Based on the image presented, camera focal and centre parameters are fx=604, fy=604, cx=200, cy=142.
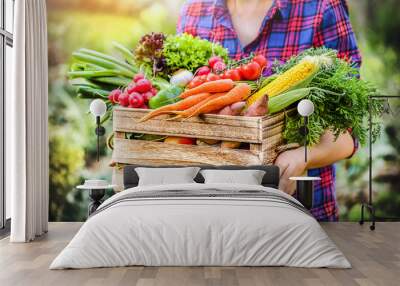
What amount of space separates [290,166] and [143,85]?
2018 millimetres

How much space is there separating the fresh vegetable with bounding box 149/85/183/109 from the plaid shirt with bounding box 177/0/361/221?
0.82 metres

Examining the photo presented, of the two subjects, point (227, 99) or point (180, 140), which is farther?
point (180, 140)

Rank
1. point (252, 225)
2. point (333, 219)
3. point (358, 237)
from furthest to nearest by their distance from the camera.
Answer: point (333, 219) → point (358, 237) → point (252, 225)

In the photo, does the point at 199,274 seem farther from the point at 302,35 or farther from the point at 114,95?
the point at 302,35

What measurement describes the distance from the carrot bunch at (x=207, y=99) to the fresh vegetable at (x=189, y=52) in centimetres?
36

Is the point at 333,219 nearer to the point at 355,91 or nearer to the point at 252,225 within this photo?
the point at 355,91

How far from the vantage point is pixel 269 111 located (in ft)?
23.2

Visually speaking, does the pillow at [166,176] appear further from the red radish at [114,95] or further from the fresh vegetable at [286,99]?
the fresh vegetable at [286,99]

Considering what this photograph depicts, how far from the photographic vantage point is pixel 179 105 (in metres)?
7.16

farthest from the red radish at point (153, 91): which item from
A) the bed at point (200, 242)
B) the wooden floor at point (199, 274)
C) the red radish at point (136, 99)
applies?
the bed at point (200, 242)

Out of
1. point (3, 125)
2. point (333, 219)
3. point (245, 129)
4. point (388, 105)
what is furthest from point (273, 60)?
point (3, 125)

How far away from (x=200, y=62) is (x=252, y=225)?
10.3 ft

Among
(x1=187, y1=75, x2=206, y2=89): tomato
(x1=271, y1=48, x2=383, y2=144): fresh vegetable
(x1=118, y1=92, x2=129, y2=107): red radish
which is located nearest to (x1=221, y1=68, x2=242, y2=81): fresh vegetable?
(x1=187, y1=75, x2=206, y2=89): tomato

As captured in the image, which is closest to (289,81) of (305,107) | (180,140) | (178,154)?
(305,107)
